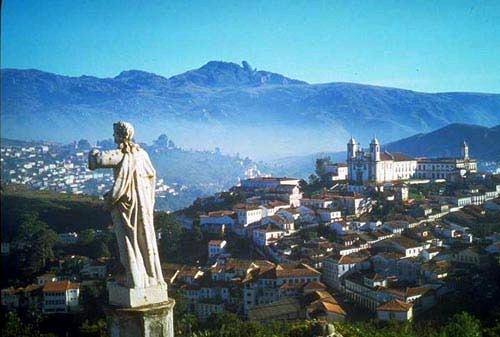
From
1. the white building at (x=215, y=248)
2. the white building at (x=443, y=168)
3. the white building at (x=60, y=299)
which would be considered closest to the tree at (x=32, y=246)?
the white building at (x=60, y=299)

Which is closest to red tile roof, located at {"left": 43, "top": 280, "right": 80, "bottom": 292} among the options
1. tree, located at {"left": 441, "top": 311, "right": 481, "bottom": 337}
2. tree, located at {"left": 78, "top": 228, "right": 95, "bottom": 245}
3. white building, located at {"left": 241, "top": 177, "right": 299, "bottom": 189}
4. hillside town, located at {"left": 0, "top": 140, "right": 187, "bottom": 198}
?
tree, located at {"left": 78, "top": 228, "right": 95, "bottom": 245}

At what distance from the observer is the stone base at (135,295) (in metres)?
2.62

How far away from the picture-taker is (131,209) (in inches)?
107

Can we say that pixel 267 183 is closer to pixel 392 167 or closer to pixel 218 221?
pixel 392 167

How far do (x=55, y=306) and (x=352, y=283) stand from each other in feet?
39.3

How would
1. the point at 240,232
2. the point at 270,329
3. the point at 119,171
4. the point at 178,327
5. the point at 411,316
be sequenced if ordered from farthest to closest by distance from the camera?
the point at 240,232
the point at 411,316
the point at 178,327
the point at 270,329
the point at 119,171

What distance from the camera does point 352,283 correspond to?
2359 centimetres

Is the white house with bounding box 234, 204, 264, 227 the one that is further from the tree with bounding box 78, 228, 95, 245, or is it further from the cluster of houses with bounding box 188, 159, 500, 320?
the tree with bounding box 78, 228, 95, 245

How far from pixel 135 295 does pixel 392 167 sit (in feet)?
142

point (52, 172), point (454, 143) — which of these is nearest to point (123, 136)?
point (52, 172)

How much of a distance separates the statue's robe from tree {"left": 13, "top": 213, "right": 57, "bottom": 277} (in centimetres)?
2947

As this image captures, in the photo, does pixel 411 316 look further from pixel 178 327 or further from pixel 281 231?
pixel 281 231

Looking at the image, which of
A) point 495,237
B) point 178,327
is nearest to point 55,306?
point 178,327

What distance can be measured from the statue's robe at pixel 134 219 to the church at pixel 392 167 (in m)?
38.8
